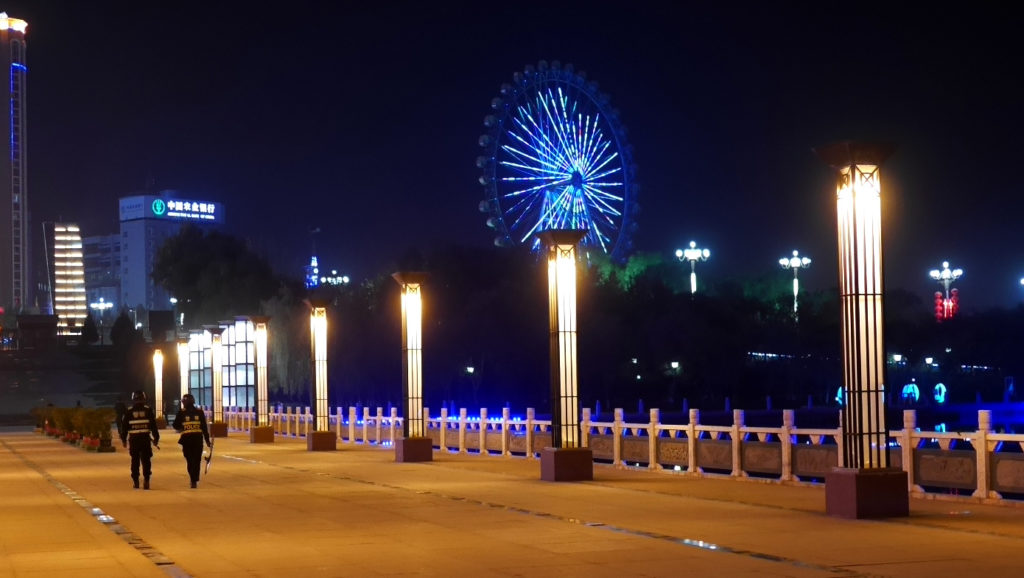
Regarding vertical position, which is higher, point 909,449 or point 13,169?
point 13,169

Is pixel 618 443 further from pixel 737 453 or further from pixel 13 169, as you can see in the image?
pixel 13 169

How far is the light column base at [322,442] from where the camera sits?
33.6m

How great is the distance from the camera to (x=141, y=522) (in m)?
15.8

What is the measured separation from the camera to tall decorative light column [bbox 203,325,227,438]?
46312 mm

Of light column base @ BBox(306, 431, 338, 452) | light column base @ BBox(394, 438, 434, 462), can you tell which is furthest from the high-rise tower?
light column base @ BBox(394, 438, 434, 462)

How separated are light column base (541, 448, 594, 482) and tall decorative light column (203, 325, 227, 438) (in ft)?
87.3

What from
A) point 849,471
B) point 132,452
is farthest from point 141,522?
point 849,471

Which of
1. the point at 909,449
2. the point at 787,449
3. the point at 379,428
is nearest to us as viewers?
the point at 909,449

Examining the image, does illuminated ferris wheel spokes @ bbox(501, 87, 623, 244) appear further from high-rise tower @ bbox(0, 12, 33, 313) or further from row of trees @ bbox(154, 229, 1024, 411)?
high-rise tower @ bbox(0, 12, 33, 313)

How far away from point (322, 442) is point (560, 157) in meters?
24.1

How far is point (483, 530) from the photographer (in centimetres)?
1408

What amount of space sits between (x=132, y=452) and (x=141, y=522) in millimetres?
5712

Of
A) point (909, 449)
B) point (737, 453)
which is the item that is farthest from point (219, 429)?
point (909, 449)

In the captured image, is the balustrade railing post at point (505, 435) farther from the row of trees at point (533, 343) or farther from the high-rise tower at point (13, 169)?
the high-rise tower at point (13, 169)
